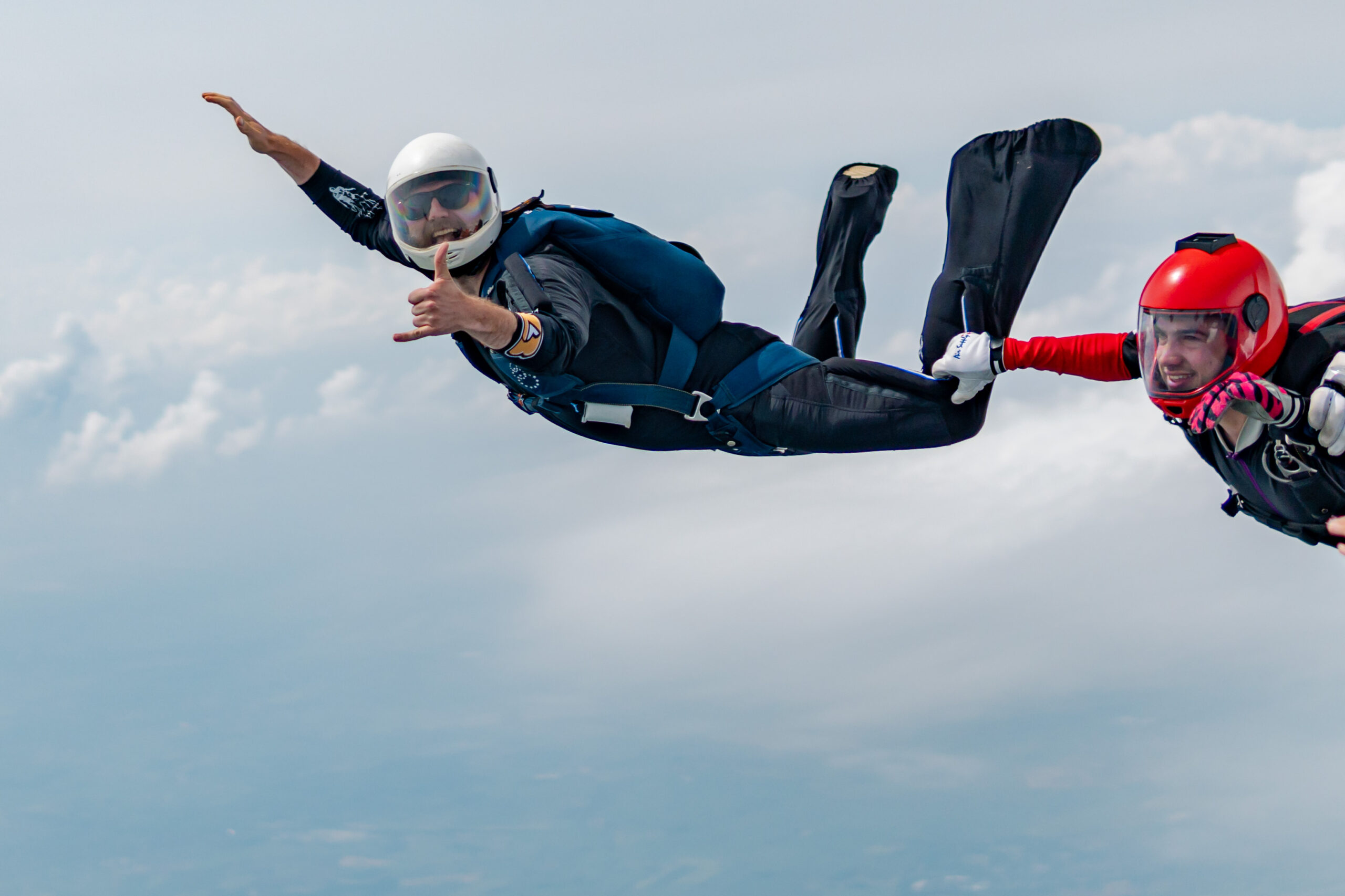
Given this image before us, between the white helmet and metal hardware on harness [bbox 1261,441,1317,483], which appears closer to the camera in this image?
metal hardware on harness [bbox 1261,441,1317,483]

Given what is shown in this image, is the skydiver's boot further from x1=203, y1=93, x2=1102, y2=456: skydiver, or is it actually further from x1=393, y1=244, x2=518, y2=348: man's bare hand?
x1=393, y1=244, x2=518, y2=348: man's bare hand

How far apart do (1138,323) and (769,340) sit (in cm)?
199

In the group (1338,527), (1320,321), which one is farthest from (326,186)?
(1338,527)

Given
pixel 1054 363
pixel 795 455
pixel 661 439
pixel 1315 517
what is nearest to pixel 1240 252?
pixel 1054 363

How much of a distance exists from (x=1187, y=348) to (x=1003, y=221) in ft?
4.11

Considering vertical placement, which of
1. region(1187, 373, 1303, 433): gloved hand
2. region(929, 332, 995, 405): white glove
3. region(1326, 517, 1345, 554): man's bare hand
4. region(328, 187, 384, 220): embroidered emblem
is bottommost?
region(1326, 517, 1345, 554): man's bare hand

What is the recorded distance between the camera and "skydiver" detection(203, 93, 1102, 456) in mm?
6863

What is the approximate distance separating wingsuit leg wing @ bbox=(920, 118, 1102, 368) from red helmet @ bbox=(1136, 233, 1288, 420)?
827mm

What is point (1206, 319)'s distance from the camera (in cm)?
623

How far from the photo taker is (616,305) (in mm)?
7160

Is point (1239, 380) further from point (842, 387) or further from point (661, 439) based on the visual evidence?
point (661, 439)

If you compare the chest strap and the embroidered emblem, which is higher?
the embroidered emblem

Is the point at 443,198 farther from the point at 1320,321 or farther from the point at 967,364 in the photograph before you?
the point at 1320,321

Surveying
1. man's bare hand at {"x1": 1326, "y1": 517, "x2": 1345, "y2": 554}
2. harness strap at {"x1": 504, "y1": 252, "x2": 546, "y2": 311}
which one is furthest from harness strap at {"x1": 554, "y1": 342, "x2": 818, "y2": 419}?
man's bare hand at {"x1": 1326, "y1": 517, "x2": 1345, "y2": 554}
